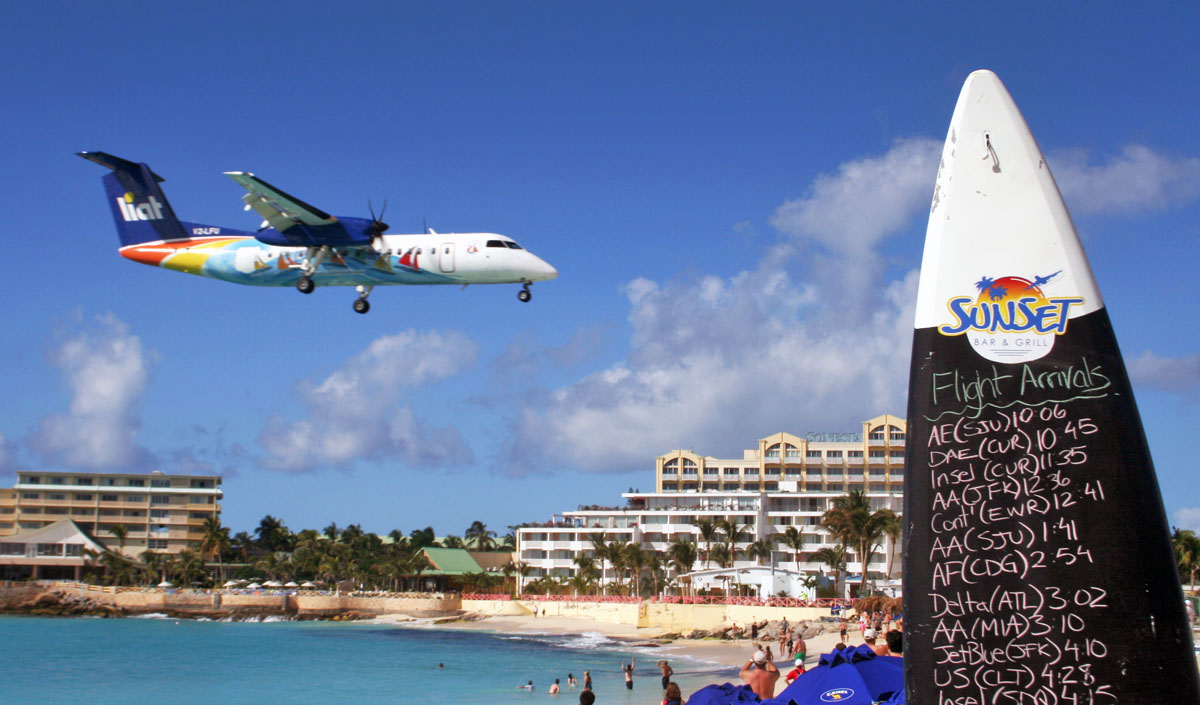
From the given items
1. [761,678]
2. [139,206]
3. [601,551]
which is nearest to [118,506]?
[601,551]

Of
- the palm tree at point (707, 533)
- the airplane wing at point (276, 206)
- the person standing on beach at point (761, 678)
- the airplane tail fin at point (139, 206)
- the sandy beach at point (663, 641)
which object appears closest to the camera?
the person standing on beach at point (761, 678)

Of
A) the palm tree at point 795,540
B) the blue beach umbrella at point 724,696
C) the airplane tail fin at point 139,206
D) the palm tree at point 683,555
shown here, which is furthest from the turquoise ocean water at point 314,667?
the blue beach umbrella at point 724,696

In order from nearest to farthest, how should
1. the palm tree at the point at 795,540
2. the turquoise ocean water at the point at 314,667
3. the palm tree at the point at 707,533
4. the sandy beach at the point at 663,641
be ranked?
1. the sandy beach at the point at 663,641
2. the turquoise ocean water at the point at 314,667
3. the palm tree at the point at 795,540
4. the palm tree at the point at 707,533

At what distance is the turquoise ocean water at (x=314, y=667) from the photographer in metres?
43.9

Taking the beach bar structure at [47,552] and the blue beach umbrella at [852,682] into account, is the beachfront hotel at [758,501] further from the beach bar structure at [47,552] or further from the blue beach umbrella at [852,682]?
the blue beach umbrella at [852,682]

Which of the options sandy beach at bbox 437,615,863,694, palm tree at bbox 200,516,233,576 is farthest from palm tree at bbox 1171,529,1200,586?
palm tree at bbox 200,516,233,576

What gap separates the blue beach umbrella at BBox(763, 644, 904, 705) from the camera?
10445 millimetres

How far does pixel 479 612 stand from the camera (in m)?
88.8

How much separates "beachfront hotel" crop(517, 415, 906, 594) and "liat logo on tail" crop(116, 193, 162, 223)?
50.6m

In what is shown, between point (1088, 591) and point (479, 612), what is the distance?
84.8 m

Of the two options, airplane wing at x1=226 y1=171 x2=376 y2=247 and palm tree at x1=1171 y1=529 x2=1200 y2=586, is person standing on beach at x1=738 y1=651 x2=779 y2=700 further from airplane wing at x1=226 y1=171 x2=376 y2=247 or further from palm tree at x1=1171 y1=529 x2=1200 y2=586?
palm tree at x1=1171 y1=529 x2=1200 y2=586

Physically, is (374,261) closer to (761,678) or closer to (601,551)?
(761,678)

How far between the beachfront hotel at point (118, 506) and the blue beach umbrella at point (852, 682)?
11324cm

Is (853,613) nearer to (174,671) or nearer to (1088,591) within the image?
(174,671)
